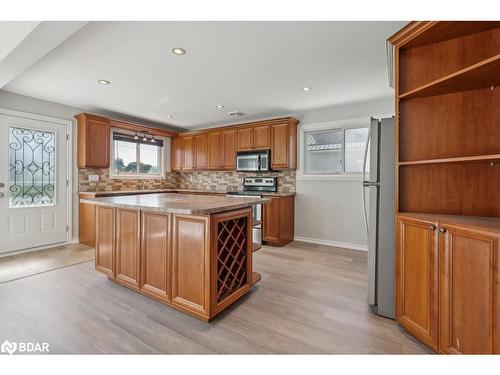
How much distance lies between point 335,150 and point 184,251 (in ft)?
10.9

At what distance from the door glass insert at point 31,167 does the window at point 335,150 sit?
14.3 feet

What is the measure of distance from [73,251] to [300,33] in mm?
4324

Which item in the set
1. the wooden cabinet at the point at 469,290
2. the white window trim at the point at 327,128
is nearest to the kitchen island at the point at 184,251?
the wooden cabinet at the point at 469,290

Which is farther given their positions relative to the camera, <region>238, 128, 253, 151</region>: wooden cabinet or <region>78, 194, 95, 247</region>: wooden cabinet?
<region>238, 128, 253, 151</region>: wooden cabinet

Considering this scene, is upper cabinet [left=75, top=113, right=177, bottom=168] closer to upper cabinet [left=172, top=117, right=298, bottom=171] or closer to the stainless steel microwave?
upper cabinet [left=172, top=117, right=298, bottom=171]

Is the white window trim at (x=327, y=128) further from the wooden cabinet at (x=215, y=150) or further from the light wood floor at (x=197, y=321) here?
the light wood floor at (x=197, y=321)

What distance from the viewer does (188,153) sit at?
5.63 m

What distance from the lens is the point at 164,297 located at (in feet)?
7.02

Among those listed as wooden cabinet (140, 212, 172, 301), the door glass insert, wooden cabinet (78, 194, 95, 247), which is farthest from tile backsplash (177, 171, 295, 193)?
wooden cabinet (140, 212, 172, 301)

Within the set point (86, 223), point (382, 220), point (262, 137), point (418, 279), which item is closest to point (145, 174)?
point (86, 223)

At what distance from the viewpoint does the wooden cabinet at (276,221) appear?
13.6ft

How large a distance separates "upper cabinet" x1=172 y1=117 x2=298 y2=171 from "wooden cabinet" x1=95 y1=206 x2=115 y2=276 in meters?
2.70

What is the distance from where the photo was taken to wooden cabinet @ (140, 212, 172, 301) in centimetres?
211

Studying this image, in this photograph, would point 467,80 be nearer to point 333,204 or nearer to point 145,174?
point 333,204
